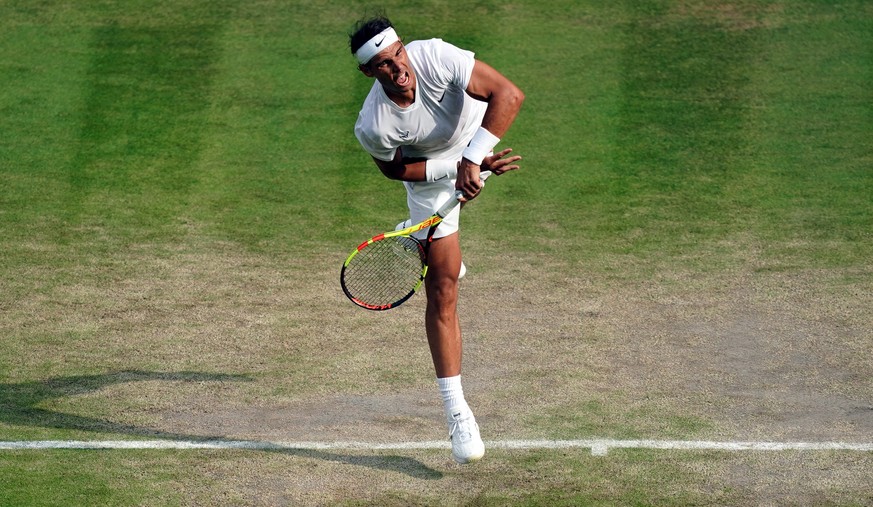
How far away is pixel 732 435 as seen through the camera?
280 inches

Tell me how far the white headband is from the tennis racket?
0.95m

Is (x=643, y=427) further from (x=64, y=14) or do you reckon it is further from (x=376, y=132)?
(x=64, y=14)

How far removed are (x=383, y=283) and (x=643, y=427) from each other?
1.75 m

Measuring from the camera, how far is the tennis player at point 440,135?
6.85 metres

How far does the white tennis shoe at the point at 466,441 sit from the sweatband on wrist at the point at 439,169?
4.72ft

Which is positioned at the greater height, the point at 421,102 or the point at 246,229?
the point at 421,102

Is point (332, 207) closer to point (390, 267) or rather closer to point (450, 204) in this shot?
point (390, 267)

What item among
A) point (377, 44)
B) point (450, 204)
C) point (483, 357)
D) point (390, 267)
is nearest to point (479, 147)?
point (450, 204)

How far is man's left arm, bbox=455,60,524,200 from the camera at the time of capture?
685 centimetres

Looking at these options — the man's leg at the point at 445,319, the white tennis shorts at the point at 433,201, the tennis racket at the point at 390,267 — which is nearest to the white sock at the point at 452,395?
the man's leg at the point at 445,319

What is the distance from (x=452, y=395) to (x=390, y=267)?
85 cm

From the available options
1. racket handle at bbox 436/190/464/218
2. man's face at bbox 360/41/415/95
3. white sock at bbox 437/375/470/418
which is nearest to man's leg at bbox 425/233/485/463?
white sock at bbox 437/375/470/418

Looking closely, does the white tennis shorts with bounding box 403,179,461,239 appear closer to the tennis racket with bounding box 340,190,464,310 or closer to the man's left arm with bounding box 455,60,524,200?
the tennis racket with bounding box 340,190,464,310

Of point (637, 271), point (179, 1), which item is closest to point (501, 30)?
point (179, 1)
